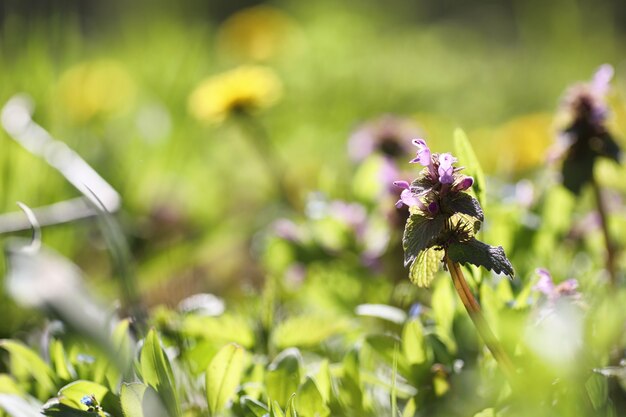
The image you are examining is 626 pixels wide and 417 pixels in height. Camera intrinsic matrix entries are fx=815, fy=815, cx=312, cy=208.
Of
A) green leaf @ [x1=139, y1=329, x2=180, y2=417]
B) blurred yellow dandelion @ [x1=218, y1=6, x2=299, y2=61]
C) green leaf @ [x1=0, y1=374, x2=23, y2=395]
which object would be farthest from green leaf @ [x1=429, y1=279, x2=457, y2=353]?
blurred yellow dandelion @ [x1=218, y1=6, x2=299, y2=61]

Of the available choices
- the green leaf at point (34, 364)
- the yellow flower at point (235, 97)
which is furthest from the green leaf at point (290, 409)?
the yellow flower at point (235, 97)

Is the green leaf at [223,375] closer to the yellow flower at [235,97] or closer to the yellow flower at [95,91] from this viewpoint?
the yellow flower at [235,97]

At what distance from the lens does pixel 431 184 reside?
562mm

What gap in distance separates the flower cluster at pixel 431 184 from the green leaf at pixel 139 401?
0.70 ft

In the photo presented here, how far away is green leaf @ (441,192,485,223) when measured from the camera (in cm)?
53

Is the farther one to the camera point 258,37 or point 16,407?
point 258,37

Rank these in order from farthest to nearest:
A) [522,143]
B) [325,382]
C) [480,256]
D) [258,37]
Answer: [258,37], [522,143], [325,382], [480,256]

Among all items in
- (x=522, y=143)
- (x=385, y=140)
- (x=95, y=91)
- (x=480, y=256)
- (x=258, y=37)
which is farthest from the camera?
(x=258, y=37)

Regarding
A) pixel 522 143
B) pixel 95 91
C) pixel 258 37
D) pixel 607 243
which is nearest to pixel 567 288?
pixel 607 243

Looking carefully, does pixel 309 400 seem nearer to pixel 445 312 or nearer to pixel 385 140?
pixel 445 312

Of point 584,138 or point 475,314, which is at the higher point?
point 584,138

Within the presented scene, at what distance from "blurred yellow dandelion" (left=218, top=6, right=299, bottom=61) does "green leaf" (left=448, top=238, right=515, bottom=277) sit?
2284 mm

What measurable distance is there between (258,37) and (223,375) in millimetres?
2404

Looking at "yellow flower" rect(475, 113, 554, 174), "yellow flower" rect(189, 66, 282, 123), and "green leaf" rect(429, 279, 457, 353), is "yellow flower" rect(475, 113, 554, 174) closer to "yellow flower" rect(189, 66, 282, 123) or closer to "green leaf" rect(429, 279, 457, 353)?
"yellow flower" rect(189, 66, 282, 123)
